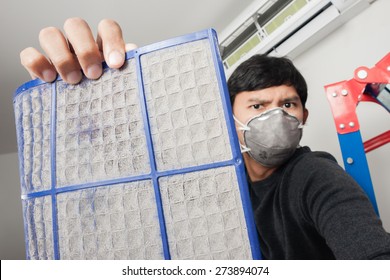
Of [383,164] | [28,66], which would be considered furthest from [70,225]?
[383,164]

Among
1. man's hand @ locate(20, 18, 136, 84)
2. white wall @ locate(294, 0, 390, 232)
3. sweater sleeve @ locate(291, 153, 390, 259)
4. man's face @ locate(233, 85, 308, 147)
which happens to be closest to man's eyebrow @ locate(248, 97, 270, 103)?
man's face @ locate(233, 85, 308, 147)

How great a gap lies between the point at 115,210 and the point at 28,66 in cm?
33

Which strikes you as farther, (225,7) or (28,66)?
(225,7)

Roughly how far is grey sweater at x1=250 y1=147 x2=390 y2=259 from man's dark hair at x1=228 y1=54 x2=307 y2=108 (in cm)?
23

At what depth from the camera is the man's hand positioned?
48 cm

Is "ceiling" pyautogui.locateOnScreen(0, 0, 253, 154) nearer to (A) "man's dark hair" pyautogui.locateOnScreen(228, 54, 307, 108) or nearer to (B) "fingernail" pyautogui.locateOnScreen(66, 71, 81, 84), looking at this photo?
(A) "man's dark hair" pyautogui.locateOnScreen(228, 54, 307, 108)

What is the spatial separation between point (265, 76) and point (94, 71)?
0.60 meters

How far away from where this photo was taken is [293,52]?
1486mm

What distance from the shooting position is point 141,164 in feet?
1.49

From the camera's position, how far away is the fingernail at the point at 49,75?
0.50 metres

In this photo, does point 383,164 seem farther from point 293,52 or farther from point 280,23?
point 280,23

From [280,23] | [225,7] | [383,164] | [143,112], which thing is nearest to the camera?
[143,112]

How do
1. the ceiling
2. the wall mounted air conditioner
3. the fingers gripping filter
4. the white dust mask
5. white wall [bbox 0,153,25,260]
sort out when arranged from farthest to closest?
white wall [bbox 0,153,25,260] < the ceiling < the wall mounted air conditioner < the white dust mask < the fingers gripping filter

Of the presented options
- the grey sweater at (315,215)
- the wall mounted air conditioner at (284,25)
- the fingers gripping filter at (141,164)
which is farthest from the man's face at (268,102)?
the wall mounted air conditioner at (284,25)
